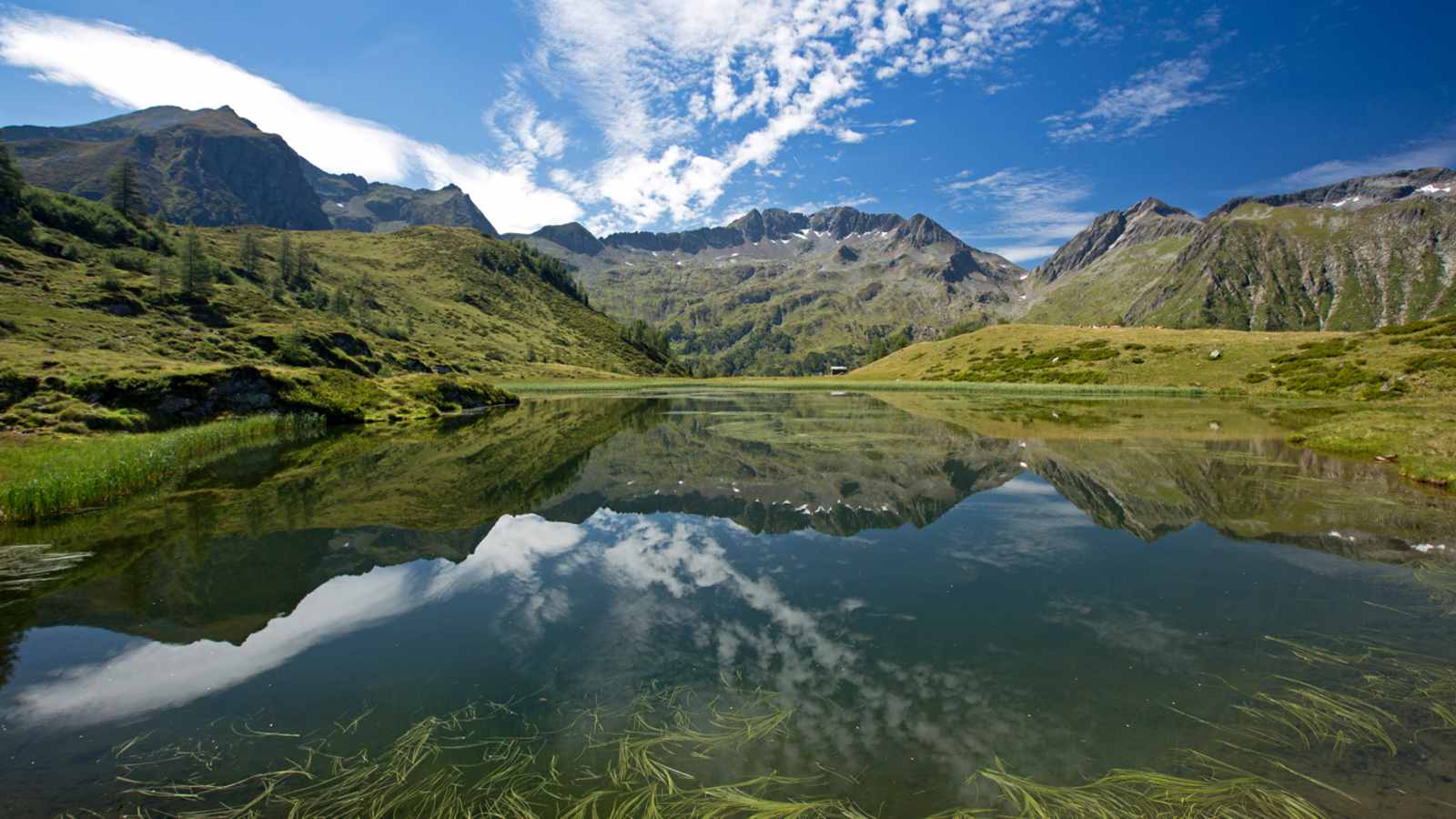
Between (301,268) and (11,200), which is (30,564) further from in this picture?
(301,268)

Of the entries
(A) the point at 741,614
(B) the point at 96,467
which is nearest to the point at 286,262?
(B) the point at 96,467

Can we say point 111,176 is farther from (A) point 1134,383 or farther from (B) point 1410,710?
(A) point 1134,383

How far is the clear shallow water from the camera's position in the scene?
7.91 m

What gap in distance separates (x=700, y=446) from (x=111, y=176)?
197 metres

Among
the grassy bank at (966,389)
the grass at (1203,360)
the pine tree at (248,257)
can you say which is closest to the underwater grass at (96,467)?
the grassy bank at (966,389)

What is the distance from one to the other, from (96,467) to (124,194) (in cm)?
19124

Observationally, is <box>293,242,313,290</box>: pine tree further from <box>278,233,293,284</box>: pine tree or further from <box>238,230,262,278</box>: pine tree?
<box>238,230,262,278</box>: pine tree

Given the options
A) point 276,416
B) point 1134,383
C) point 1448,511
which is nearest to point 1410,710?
point 1448,511

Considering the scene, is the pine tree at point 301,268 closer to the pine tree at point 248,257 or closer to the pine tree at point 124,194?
the pine tree at point 248,257

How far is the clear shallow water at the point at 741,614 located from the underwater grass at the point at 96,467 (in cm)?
178

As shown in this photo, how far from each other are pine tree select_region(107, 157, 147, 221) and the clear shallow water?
186139 millimetres

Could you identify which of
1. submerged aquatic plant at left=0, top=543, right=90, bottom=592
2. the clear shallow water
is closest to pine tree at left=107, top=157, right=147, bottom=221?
the clear shallow water

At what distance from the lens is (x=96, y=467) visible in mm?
23344

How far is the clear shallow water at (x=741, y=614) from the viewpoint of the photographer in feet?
26.0
